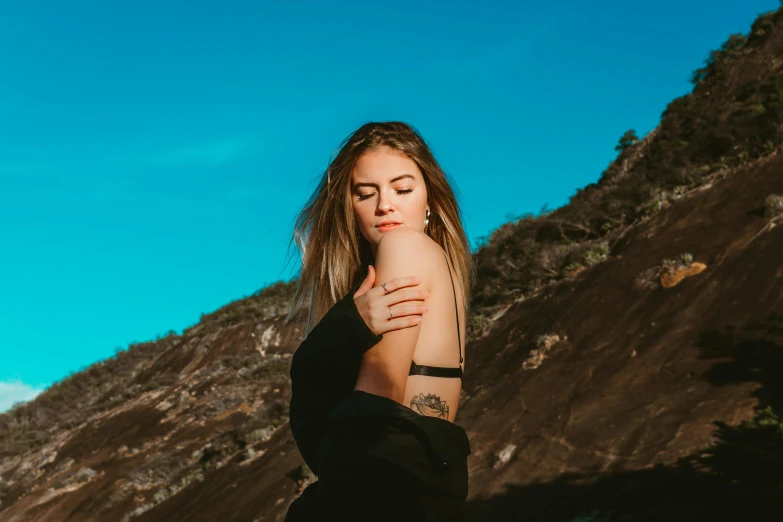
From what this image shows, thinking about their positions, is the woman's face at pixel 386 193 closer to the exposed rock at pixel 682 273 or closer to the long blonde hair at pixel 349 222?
the long blonde hair at pixel 349 222

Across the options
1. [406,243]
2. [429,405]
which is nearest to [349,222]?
[406,243]

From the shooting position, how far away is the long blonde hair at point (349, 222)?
273 centimetres

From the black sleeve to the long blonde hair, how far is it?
0.45 m

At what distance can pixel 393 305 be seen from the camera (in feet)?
7.38

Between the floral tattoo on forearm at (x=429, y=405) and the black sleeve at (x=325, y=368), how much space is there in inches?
7.6

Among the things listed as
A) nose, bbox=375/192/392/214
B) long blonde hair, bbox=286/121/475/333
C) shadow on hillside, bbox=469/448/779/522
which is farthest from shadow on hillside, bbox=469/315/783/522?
nose, bbox=375/192/392/214

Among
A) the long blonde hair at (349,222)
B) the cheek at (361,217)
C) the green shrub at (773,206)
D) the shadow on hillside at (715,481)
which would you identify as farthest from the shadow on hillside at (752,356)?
the cheek at (361,217)

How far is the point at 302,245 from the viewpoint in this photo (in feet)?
9.71

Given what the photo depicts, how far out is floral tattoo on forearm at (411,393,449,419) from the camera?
2.28 meters

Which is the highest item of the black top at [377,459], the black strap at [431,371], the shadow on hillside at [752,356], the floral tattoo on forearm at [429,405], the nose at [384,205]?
the shadow on hillside at [752,356]

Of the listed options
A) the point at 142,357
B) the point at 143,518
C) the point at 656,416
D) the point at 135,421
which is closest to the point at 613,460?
the point at 656,416

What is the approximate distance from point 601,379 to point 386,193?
969cm

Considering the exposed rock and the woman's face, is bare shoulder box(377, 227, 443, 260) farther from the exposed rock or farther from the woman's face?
the exposed rock

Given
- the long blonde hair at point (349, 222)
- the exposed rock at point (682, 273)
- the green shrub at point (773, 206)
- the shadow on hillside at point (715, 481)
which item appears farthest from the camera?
the green shrub at point (773, 206)
